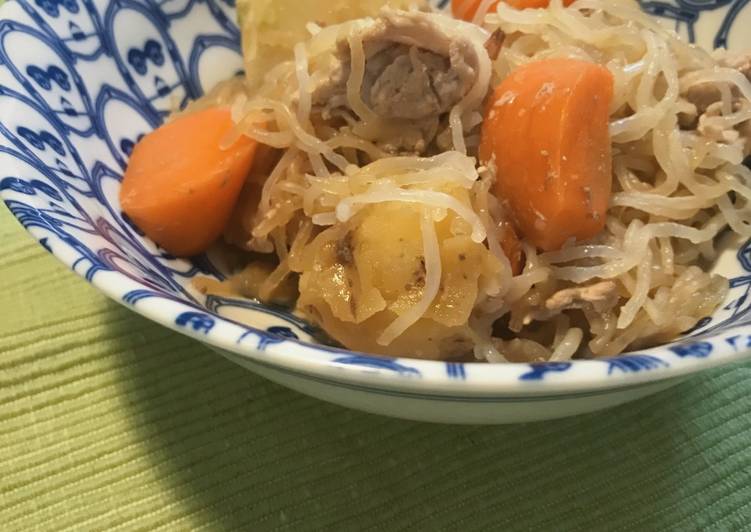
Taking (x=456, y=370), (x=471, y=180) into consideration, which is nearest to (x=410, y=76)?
(x=471, y=180)

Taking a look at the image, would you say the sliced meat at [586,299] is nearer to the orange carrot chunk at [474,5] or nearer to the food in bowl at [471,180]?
the food in bowl at [471,180]

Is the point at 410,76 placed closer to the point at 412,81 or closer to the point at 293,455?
the point at 412,81

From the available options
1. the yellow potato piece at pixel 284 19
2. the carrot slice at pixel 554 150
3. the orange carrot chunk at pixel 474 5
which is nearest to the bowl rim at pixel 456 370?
the carrot slice at pixel 554 150

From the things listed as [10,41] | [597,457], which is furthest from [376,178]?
[10,41]

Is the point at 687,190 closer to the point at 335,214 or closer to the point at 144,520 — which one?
the point at 335,214

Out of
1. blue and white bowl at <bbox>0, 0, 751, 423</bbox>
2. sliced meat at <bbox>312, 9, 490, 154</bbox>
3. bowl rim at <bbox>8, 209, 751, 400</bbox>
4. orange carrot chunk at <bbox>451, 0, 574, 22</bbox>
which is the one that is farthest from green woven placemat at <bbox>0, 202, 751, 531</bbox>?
orange carrot chunk at <bbox>451, 0, 574, 22</bbox>

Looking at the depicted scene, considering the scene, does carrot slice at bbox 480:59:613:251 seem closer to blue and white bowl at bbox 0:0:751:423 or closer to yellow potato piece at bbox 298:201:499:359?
yellow potato piece at bbox 298:201:499:359

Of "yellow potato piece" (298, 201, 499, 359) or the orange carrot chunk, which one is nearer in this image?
"yellow potato piece" (298, 201, 499, 359)
